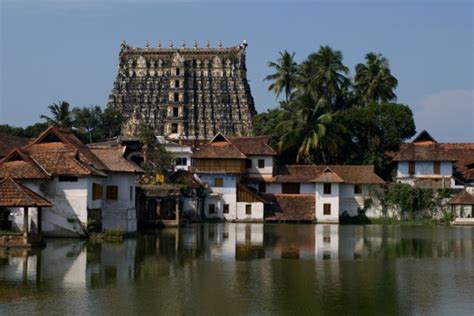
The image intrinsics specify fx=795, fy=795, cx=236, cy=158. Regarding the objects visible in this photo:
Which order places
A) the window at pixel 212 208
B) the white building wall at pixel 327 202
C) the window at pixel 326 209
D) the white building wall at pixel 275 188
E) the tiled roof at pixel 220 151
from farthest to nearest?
1. the white building wall at pixel 275 188
2. the window at pixel 212 208
3. the tiled roof at pixel 220 151
4. the window at pixel 326 209
5. the white building wall at pixel 327 202

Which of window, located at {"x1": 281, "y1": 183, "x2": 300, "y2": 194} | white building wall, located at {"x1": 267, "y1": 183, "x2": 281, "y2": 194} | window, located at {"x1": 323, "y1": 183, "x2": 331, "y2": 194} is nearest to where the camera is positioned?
window, located at {"x1": 323, "y1": 183, "x2": 331, "y2": 194}

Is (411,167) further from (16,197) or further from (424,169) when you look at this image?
(16,197)

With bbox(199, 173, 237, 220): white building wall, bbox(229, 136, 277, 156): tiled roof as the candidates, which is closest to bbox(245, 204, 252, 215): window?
bbox(199, 173, 237, 220): white building wall

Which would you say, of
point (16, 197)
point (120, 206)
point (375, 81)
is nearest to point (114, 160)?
point (120, 206)

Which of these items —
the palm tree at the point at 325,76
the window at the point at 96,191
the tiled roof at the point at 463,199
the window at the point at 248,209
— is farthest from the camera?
the palm tree at the point at 325,76

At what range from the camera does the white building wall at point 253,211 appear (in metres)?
62.6

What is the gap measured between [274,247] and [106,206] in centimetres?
970

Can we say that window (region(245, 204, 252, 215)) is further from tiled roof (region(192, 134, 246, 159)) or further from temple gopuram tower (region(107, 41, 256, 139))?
temple gopuram tower (region(107, 41, 256, 139))

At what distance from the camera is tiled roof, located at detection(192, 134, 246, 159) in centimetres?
6272

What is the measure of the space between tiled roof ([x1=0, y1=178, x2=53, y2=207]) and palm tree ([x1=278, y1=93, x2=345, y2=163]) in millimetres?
36419

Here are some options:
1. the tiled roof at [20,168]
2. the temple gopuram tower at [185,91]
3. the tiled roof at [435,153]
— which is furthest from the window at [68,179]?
the temple gopuram tower at [185,91]

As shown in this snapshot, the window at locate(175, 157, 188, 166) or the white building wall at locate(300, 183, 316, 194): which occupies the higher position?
the window at locate(175, 157, 188, 166)

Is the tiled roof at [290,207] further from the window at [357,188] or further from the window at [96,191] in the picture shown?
the window at [96,191]

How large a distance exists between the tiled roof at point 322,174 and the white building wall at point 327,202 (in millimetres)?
825
